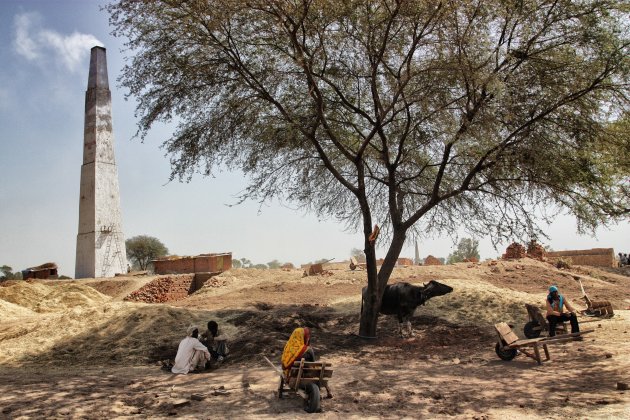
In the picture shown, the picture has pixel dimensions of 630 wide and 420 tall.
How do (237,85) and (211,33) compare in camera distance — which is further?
(237,85)

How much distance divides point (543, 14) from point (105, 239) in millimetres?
31316

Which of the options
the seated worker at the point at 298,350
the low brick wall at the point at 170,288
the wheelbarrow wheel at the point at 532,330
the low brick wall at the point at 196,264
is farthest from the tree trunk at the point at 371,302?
the low brick wall at the point at 196,264

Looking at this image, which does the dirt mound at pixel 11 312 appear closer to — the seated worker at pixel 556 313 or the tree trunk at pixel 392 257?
the tree trunk at pixel 392 257

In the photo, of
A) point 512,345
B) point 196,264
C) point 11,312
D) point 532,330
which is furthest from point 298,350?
point 196,264

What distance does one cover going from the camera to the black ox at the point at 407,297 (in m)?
15.1

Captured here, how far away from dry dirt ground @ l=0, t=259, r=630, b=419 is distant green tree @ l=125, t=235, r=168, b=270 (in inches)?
1575

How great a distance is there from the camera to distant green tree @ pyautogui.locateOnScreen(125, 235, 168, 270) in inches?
2483

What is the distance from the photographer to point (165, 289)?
2973cm

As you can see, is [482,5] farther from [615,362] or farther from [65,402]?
[65,402]

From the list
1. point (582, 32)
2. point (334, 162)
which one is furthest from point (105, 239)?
point (582, 32)

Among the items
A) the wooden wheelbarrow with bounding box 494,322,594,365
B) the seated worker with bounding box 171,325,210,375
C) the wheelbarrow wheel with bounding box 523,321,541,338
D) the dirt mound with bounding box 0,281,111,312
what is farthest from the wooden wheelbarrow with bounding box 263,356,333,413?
the dirt mound with bounding box 0,281,111,312

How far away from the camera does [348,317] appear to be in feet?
57.9

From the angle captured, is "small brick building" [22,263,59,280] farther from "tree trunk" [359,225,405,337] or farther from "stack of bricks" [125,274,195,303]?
"tree trunk" [359,225,405,337]

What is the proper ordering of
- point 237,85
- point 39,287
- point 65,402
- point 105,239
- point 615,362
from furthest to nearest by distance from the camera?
point 105,239 < point 39,287 < point 237,85 < point 615,362 < point 65,402
